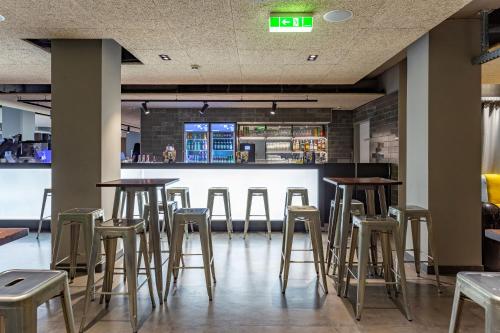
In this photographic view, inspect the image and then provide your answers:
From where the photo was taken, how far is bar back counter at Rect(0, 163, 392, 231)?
5.86m

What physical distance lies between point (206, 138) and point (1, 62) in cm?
498

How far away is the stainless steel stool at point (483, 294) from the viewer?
1.39 m

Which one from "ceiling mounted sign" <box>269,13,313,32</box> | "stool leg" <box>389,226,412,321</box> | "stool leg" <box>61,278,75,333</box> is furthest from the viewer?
"ceiling mounted sign" <box>269,13,313,32</box>

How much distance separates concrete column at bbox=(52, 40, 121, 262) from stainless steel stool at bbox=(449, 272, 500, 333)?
3396 mm

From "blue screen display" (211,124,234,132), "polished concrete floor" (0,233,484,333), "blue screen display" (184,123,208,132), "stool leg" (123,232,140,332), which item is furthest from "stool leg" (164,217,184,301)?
"blue screen display" (184,123,208,132)

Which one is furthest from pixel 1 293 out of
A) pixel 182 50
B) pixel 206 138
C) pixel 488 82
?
pixel 206 138

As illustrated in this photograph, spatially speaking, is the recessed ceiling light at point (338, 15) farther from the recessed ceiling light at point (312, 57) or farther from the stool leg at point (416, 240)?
the stool leg at point (416, 240)

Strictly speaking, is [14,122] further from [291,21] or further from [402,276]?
[402,276]

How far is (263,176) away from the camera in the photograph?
234 inches

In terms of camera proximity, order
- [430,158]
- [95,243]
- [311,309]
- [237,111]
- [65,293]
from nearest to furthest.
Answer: [65,293], [95,243], [311,309], [430,158], [237,111]

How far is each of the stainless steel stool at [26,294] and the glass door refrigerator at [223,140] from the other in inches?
299

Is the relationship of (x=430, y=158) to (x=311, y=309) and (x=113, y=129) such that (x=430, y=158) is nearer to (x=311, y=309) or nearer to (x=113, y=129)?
(x=311, y=309)

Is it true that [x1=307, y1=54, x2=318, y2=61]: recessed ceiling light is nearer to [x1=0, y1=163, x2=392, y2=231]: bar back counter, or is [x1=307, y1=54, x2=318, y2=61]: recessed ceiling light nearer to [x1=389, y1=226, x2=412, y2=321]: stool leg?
[x1=0, y1=163, x2=392, y2=231]: bar back counter

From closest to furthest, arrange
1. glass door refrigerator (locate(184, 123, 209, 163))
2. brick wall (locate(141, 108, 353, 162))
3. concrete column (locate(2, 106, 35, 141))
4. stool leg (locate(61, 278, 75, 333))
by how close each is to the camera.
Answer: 1. stool leg (locate(61, 278, 75, 333))
2. brick wall (locate(141, 108, 353, 162))
3. glass door refrigerator (locate(184, 123, 209, 163))
4. concrete column (locate(2, 106, 35, 141))
